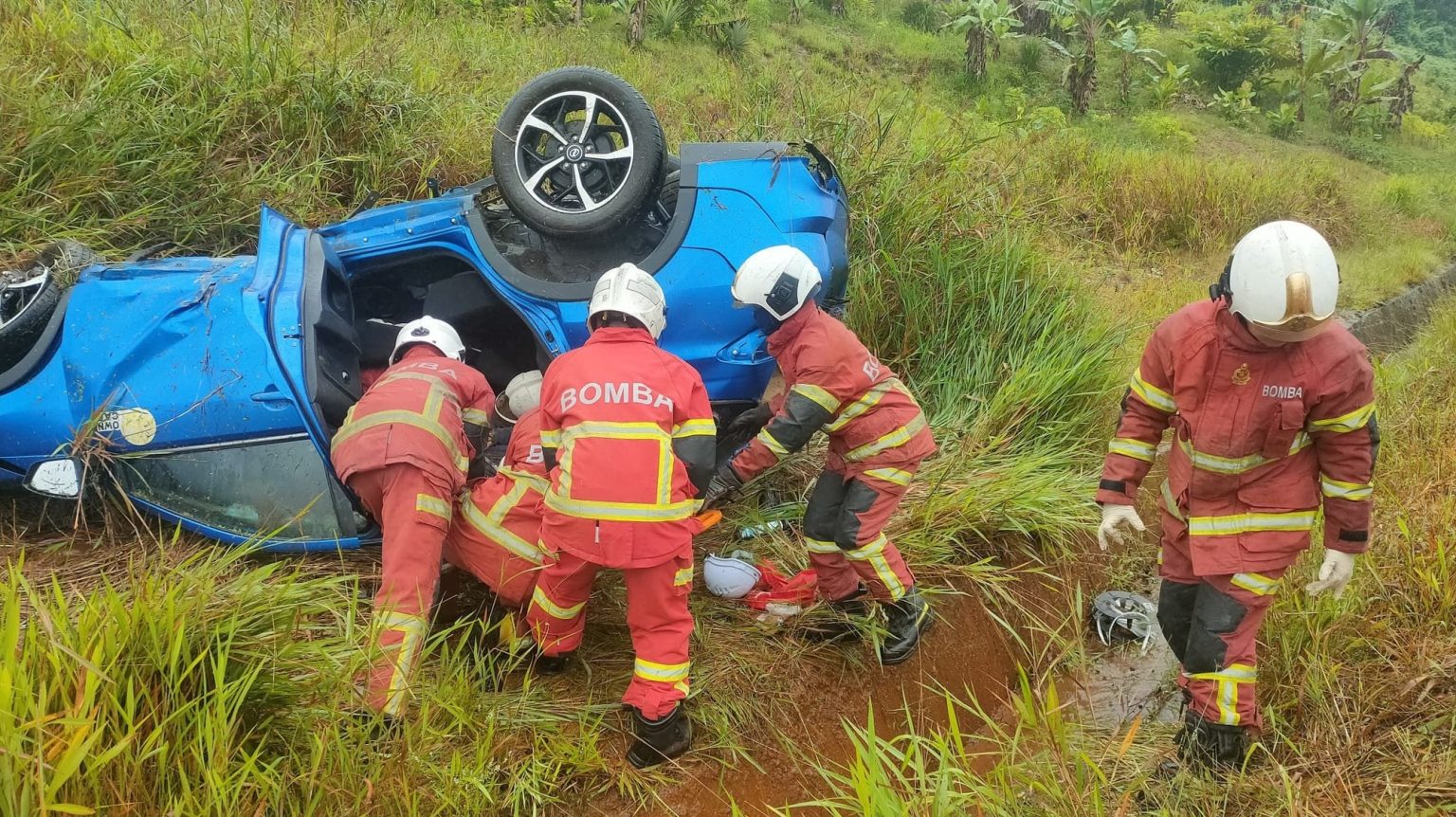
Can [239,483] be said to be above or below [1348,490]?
below

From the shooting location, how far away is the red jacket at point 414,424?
9.11ft

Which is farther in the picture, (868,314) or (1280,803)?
(868,314)

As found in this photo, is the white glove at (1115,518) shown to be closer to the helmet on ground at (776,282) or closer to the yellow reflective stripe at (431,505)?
the helmet on ground at (776,282)

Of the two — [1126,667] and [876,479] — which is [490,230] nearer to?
[876,479]

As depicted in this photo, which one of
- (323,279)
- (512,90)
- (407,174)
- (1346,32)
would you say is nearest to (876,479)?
(323,279)

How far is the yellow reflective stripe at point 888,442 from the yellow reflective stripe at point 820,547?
0.33 m

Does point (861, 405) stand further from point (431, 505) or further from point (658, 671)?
point (431, 505)

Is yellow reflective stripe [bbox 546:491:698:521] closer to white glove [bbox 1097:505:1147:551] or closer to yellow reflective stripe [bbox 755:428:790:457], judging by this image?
yellow reflective stripe [bbox 755:428:790:457]

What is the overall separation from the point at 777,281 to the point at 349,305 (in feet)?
5.74

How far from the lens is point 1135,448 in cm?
280

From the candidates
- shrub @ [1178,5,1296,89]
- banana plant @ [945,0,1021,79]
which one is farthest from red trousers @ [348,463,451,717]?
shrub @ [1178,5,1296,89]

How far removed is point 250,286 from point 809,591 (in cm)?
227

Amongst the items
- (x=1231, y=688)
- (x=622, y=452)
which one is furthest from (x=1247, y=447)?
(x=622, y=452)

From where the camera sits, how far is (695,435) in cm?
282
